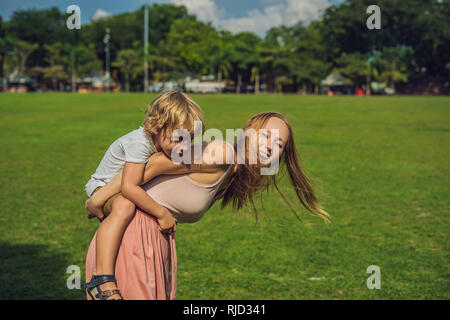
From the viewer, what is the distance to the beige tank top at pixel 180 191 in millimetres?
1758

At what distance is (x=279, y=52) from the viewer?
74188 mm

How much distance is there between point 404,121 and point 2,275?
22425mm

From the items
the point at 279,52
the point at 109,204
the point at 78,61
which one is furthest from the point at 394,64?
the point at 109,204

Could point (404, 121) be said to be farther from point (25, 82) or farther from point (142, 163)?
point (25, 82)

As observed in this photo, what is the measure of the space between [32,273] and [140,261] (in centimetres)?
377

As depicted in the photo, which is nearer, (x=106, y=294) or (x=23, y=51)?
(x=106, y=294)

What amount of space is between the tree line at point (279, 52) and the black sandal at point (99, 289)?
6511cm

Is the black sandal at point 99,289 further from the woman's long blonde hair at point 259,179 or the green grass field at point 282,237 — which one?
the green grass field at point 282,237

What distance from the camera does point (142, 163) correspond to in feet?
5.51

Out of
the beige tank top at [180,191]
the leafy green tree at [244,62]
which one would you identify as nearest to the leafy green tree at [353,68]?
the leafy green tree at [244,62]

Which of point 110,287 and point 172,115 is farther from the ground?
point 172,115

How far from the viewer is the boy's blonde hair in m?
1.64

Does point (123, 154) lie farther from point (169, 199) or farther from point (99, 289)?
point (99, 289)

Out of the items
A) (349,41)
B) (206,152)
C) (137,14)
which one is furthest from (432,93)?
(206,152)
